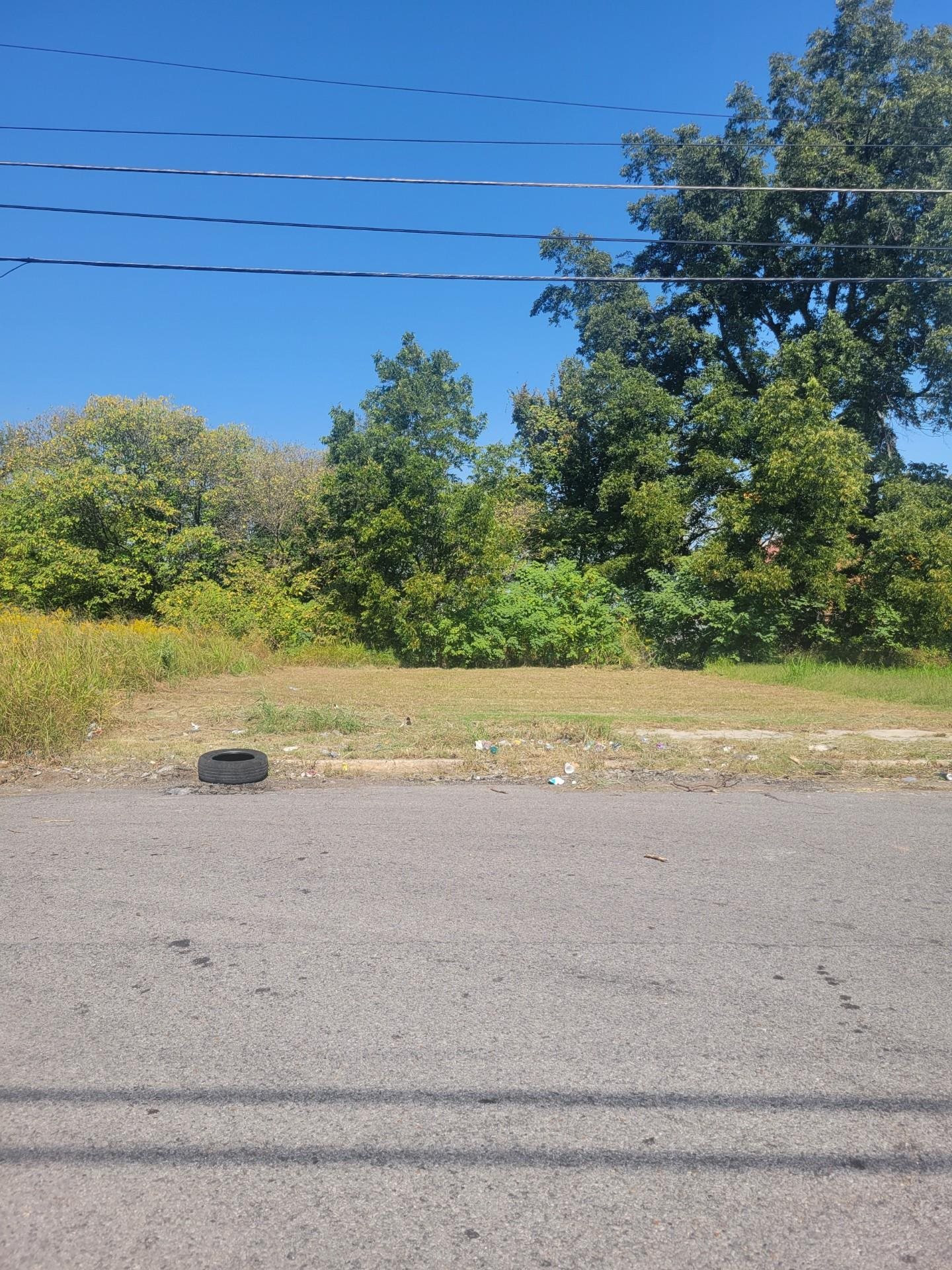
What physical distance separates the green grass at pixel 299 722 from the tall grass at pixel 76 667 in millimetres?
1909

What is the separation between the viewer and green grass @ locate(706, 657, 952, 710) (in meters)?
14.0

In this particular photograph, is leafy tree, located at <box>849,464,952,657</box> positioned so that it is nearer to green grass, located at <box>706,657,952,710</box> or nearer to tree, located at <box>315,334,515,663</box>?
green grass, located at <box>706,657,952,710</box>

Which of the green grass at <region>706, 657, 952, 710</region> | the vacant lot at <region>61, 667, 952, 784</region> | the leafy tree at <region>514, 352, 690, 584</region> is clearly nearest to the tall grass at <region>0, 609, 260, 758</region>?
the vacant lot at <region>61, 667, 952, 784</region>

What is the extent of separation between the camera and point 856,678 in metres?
16.4

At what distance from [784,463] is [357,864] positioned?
16186 millimetres

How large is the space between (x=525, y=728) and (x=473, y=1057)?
7.58 m

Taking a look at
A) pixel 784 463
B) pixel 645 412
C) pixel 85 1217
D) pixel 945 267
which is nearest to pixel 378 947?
pixel 85 1217

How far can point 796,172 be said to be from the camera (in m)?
22.4

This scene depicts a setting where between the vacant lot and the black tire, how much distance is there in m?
0.51

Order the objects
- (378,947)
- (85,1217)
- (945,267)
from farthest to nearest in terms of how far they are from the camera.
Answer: (945,267) < (378,947) < (85,1217)

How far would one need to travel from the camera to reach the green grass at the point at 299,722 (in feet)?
35.0

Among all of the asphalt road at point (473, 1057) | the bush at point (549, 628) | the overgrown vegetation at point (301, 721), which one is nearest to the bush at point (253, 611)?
the bush at point (549, 628)

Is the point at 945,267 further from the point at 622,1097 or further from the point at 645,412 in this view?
the point at 622,1097

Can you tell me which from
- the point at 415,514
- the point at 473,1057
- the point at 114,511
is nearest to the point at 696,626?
the point at 415,514
